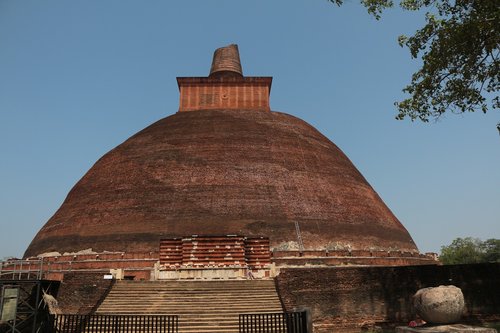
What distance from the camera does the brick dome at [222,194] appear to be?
17609 millimetres

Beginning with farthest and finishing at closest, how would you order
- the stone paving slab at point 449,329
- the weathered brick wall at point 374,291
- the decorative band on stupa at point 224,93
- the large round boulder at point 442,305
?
the decorative band on stupa at point 224,93, the weathered brick wall at point 374,291, the large round boulder at point 442,305, the stone paving slab at point 449,329

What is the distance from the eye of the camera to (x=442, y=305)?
17.7 feet

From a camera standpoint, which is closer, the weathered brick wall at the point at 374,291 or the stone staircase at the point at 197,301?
the stone staircase at the point at 197,301

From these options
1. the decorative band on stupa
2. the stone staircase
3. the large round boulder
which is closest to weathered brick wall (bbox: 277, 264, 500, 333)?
the stone staircase

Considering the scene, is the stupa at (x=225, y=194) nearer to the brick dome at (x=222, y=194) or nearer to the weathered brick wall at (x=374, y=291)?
the brick dome at (x=222, y=194)

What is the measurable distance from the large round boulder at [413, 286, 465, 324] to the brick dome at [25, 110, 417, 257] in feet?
37.9

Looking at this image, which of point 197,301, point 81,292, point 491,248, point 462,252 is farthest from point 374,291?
point 491,248

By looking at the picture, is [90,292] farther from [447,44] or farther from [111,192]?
[447,44]

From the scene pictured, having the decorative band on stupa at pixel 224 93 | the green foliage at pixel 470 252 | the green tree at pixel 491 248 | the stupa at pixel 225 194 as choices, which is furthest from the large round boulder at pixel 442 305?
the green tree at pixel 491 248

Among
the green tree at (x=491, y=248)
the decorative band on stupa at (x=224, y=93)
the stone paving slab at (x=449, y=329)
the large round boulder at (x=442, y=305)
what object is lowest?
the stone paving slab at (x=449, y=329)

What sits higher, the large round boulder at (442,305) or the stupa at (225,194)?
the stupa at (225,194)

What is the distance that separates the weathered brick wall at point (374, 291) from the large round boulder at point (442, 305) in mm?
5409

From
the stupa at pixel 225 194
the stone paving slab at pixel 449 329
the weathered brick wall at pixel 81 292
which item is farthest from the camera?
the stupa at pixel 225 194

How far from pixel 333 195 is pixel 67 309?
12773 millimetres
